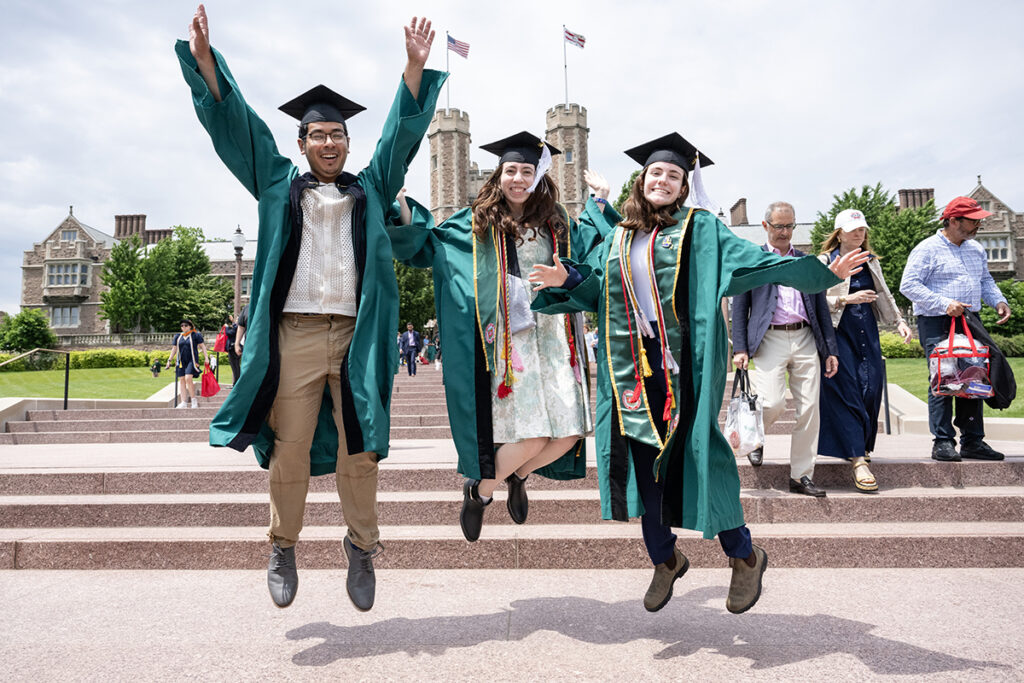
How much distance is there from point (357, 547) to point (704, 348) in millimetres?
1840

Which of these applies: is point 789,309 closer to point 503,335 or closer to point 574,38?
point 503,335

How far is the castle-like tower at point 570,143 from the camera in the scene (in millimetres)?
64188

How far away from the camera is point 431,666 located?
8.81ft

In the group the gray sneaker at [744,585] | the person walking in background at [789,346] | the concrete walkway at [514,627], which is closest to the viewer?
the concrete walkway at [514,627]

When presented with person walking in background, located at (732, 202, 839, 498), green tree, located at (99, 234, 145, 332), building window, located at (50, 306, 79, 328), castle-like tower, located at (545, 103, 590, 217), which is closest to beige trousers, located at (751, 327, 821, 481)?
person walking in background, located at (732, 202, 839, 498)

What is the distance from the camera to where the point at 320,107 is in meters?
3.33

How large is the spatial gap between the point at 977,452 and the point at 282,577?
5.22 meters

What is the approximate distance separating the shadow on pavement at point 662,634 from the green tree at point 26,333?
1867 inches

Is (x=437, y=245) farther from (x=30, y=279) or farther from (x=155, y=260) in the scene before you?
(x=30, y=279)

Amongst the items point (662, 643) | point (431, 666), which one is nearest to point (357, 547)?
point (431, 666)

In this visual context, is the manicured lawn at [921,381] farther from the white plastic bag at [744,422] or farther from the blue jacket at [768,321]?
the white plastic bag at [744,422]

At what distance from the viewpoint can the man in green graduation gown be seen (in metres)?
3.08

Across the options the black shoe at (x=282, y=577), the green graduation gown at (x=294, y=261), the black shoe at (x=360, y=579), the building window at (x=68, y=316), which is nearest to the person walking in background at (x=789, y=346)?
the green graduation gown at (x=294, y=261)

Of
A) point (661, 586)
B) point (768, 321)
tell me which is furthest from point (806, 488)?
point (661, 586)
